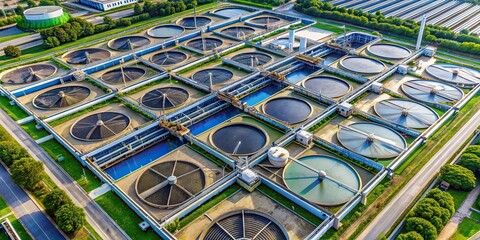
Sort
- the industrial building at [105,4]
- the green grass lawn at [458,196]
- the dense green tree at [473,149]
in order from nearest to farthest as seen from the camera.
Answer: the green grass lawn at [458,196] < the dense green tree at [473,149] < the industrial building at [105,4]

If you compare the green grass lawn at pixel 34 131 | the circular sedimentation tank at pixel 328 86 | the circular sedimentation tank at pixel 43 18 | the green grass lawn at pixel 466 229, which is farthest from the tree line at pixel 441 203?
the circular sedimentation tank at pixel 43 18

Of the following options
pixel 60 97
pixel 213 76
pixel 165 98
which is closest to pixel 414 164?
pixel 213 76

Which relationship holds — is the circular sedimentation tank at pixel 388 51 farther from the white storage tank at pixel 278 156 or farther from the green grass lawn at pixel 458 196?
the white storage tank at pixel 278 156

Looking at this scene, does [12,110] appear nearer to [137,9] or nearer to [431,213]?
[137,9]

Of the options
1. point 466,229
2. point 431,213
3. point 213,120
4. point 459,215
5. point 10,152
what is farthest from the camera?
point 213,120

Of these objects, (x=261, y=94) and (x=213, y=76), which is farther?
(x=213, y=76)

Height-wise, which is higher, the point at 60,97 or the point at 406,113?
the point at 60,97

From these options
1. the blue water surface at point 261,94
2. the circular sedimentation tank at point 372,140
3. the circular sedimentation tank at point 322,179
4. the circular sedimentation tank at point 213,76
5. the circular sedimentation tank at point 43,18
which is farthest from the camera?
the circular sedimentation tank at point 43,18
